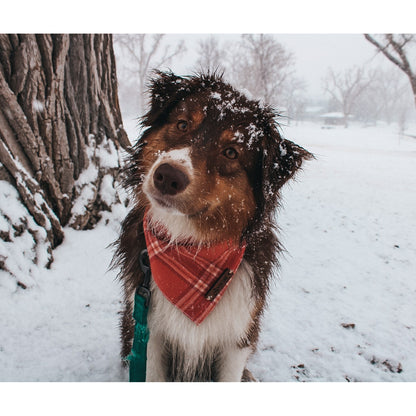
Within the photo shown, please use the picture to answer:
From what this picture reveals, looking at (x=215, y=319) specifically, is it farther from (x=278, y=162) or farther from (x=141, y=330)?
(x=278, y=162)

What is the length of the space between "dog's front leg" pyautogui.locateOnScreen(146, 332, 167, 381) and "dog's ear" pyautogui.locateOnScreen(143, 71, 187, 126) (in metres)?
1.13

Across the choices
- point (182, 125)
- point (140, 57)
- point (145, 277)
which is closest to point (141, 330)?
point (145, 277)

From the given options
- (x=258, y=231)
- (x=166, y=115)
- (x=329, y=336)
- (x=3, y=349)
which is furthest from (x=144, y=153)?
(x=329, y=336)

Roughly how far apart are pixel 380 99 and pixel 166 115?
5.56 ft

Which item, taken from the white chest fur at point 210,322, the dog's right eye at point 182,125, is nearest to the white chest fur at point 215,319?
the white chest fur at point 210,322

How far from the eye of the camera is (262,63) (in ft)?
6.61

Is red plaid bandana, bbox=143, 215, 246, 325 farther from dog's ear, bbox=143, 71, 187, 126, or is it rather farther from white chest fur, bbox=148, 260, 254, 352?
dog's ear, bbox=143, 71, 187, 126

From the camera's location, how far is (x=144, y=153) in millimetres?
1544

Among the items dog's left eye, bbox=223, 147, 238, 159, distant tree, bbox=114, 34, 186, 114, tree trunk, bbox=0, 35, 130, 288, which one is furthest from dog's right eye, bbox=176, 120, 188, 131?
tree trunk, bbox=0, 35, 130, 288

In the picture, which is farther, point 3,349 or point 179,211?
point 3,349

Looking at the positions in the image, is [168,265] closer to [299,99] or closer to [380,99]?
[299,99]

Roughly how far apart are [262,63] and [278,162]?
98 centimetres

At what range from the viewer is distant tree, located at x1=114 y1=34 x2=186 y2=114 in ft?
6.13

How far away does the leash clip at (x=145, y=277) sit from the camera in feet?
4.66
